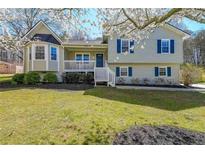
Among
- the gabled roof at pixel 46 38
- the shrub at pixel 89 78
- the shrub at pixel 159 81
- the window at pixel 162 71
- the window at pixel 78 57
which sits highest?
the gabled roof at pixel 46 38

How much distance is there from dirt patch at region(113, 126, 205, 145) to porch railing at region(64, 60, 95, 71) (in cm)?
1455

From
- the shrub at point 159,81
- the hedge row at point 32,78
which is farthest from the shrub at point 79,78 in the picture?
the shrub at point 159,81

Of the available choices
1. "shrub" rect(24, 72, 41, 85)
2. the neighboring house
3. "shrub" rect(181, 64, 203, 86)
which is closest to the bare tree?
"shrub" rect(24, 72, 41, 85)

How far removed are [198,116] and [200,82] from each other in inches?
731

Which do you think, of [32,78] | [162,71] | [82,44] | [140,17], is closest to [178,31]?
[162,71]

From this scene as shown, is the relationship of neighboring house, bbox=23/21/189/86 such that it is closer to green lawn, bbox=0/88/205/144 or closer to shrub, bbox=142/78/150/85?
shrub, bbox=142/78/150/85

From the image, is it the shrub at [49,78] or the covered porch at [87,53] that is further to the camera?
the covered porch at [87,53]

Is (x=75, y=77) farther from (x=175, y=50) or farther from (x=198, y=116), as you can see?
(x=198, y=116)

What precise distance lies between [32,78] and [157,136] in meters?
13.5

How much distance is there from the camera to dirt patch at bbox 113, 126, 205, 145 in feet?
20.4

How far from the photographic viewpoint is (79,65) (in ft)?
70.8

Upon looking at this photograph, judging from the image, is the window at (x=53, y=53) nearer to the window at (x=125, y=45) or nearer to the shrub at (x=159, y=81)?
the window at (x=125, y=45)

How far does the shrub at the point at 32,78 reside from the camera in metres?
18.6

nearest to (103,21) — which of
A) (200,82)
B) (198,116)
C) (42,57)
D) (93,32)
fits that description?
(93,32)
